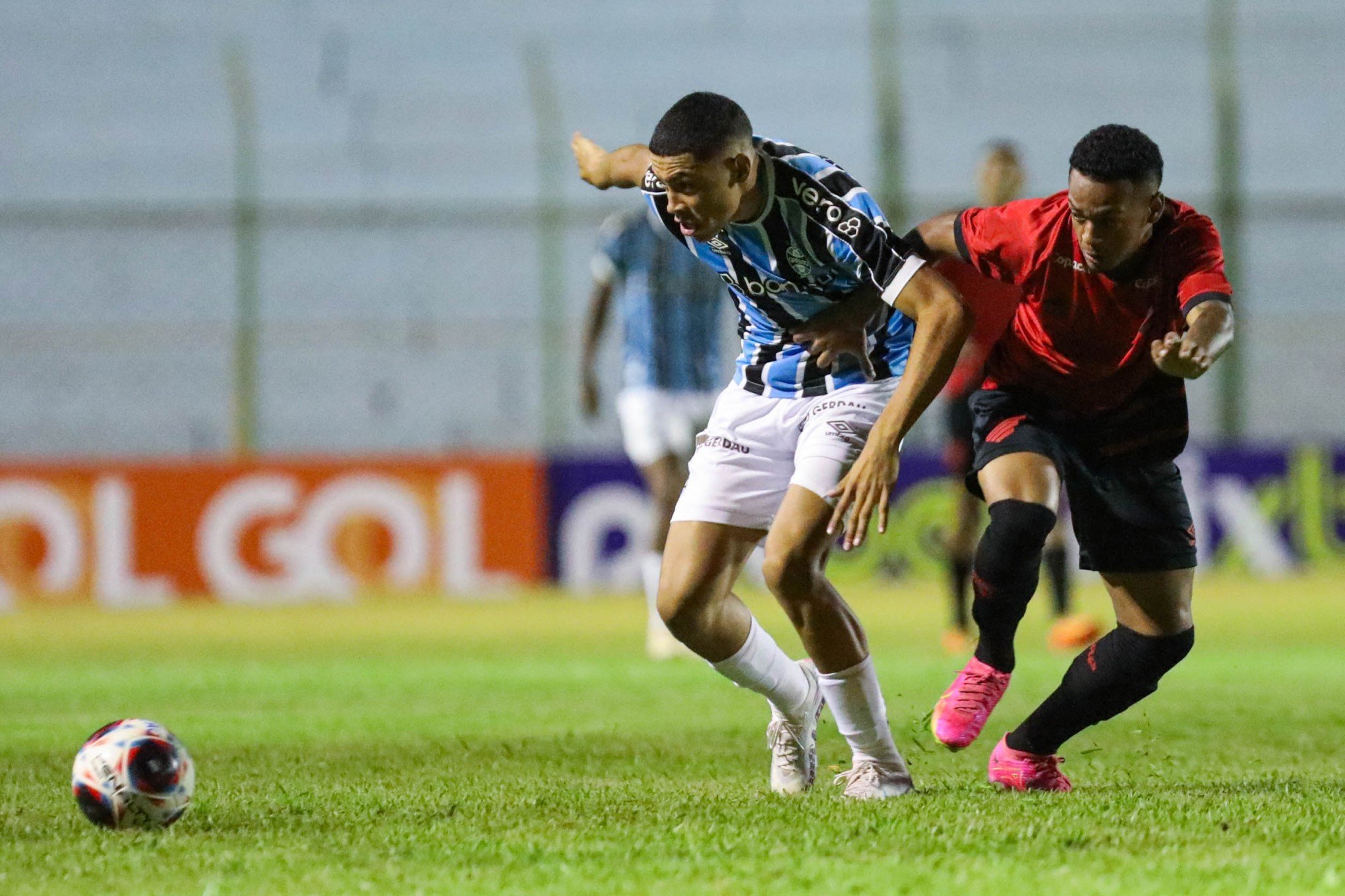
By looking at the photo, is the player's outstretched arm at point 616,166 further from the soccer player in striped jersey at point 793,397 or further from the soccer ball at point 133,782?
the soccer ball at point 133,782

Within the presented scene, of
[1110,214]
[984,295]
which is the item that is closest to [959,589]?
[984,295]

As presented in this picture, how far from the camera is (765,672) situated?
5.37 metres

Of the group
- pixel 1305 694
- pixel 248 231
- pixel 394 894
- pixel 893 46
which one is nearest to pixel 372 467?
pixel 248 231

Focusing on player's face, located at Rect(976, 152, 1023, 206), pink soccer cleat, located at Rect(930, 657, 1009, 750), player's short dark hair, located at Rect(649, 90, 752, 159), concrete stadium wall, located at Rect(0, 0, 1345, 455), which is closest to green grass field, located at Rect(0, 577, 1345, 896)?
pink soccer cleat, located at Rect(930, 657, 1009, 750)

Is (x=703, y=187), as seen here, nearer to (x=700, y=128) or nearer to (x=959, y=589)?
(x=700, y=128)

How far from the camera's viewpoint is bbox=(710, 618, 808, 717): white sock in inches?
210

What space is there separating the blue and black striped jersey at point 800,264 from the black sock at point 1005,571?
62 cm

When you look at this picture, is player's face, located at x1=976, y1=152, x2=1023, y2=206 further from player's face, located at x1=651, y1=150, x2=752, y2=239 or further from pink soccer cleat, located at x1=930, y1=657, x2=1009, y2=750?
pink soccer cleat, located at x1=930, y1=657, x2=1009, y2=750

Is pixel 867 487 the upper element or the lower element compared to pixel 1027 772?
upper

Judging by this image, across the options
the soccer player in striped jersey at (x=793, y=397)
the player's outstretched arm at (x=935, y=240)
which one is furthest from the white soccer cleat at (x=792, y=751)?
the player's outstretched arm at (x=935, y=240)

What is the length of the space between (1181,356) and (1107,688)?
1076 mm

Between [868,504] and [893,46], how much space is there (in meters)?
13.9

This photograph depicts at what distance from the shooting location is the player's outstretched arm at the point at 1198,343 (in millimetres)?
4582

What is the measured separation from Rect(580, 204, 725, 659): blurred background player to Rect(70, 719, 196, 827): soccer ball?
5.59 m
